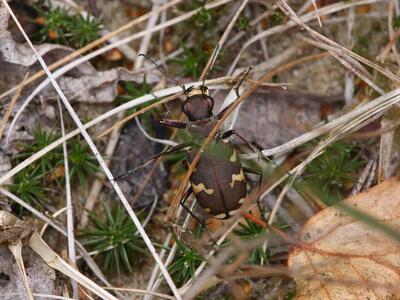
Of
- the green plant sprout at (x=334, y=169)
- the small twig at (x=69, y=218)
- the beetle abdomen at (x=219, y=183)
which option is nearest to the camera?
the beetle abdomen at (x=219, y=183)

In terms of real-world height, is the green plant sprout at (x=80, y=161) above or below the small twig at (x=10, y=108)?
below

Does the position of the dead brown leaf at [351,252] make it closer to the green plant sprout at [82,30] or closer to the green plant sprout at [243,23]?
the green plant sprout at [243,23]

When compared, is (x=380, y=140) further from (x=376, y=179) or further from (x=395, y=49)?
(x=395, y=49)

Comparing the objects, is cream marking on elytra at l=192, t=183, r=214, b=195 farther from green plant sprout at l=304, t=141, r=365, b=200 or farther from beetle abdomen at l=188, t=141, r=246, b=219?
green plant sprout at l=304, t=141, r=365, b=200

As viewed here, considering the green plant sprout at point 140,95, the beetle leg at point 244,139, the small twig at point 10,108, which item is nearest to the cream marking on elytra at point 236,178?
the beetle leg at point 244,139

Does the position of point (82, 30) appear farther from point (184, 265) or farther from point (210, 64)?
point (184, 265)

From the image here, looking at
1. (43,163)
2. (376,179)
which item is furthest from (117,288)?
(376,179)
